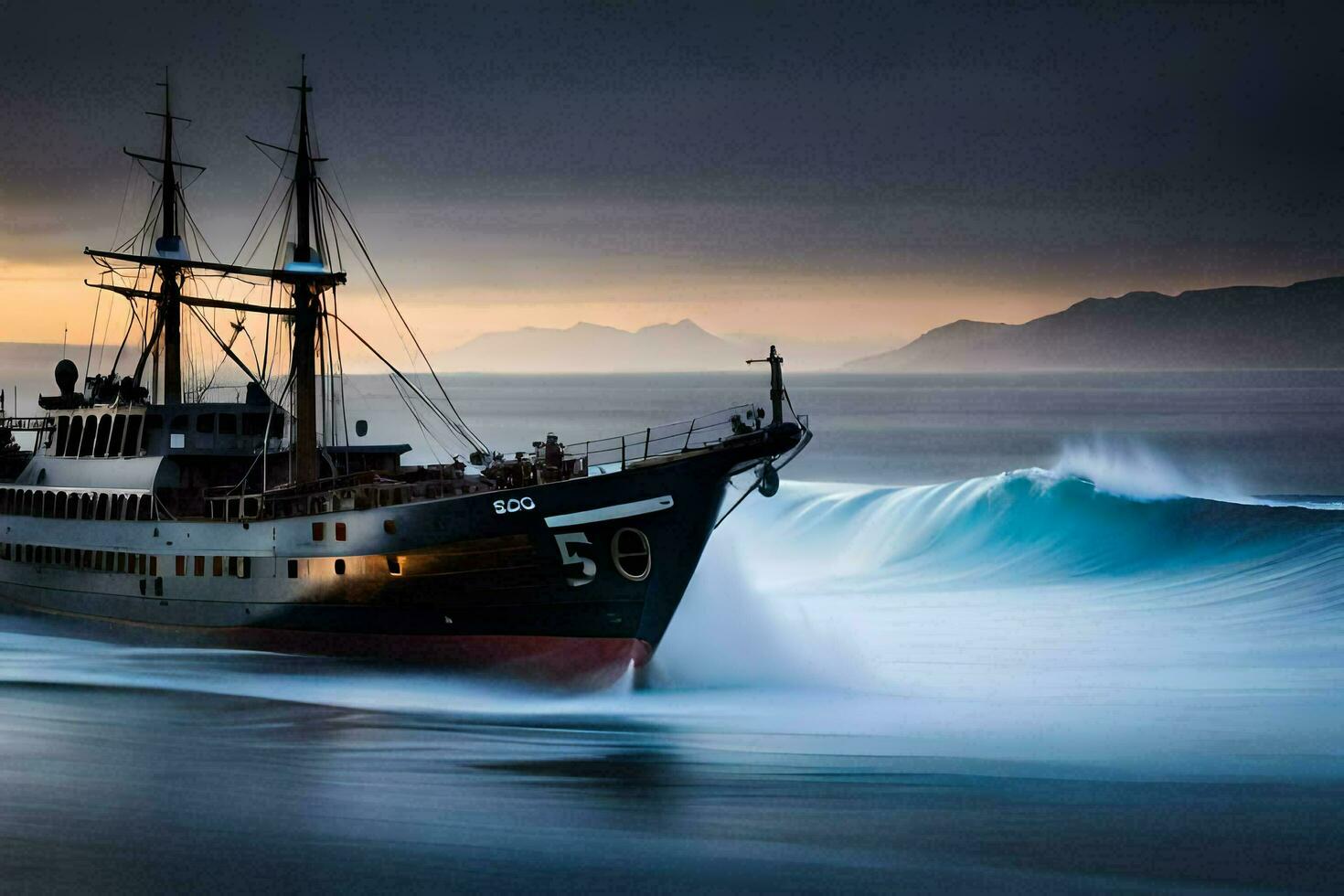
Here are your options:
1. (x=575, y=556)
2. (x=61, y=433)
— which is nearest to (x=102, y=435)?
(x=61, y=433)

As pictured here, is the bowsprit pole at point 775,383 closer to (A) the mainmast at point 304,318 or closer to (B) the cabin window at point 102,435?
(A) the mainmast at point 304,318

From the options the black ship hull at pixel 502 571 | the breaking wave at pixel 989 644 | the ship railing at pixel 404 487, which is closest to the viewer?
the breaking wave at pixel 989 644

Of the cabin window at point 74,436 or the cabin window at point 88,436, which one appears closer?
the cabin window at point 88,436

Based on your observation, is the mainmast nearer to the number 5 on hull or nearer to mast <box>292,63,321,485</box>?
mast <box>292,63,321,485</box>

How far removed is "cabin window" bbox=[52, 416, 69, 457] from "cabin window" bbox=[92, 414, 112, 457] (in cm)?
149

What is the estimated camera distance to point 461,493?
24.0 metres

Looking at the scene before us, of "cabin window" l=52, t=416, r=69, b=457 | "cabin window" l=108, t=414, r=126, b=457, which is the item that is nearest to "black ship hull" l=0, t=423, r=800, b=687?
"cabin window" l=108, t=414, r=126, b=457

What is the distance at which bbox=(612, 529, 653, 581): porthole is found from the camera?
22297 mm

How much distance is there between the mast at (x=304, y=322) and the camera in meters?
26.7

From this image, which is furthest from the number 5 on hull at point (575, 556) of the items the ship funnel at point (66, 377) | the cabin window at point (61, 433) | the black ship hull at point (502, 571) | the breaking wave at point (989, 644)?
the ship funnel at point (66, 377)

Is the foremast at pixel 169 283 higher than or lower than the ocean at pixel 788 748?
higher

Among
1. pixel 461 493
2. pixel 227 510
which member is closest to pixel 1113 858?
pixel 461 493

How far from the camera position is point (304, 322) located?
1077 inches

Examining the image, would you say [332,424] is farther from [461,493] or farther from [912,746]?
[912,746]
